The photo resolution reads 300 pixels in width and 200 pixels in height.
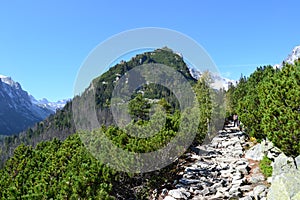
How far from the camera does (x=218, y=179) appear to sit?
21172 mm

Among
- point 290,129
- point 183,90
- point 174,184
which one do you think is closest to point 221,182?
point 174,184

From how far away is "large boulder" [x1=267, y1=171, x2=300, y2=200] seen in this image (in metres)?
12.4

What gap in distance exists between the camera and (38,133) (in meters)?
145

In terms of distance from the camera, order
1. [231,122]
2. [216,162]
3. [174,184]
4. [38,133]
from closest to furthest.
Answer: [174,184] < [216,162] < [231,122] < [38,133]

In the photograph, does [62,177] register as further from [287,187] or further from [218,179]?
[218,179]

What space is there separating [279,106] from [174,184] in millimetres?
8260

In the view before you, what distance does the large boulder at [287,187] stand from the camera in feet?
40.7

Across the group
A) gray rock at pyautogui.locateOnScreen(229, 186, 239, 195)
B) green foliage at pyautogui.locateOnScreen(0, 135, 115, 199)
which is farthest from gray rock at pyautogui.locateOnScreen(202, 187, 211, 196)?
green foliage at pyautogui.locateOnScreen(0, 135, 115, 199)

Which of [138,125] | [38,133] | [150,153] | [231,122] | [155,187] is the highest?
[38,133]

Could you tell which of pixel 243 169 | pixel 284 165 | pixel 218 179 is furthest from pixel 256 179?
pixel 284 165

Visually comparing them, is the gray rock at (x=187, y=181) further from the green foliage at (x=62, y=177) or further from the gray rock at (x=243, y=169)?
the green foliage at (x=62, y=177)

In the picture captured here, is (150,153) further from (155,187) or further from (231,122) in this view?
(231,122)

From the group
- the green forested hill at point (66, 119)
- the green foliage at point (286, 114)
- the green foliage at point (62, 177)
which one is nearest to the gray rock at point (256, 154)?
the green foliage at point (286, 114)

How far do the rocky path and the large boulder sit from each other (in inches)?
99.2
